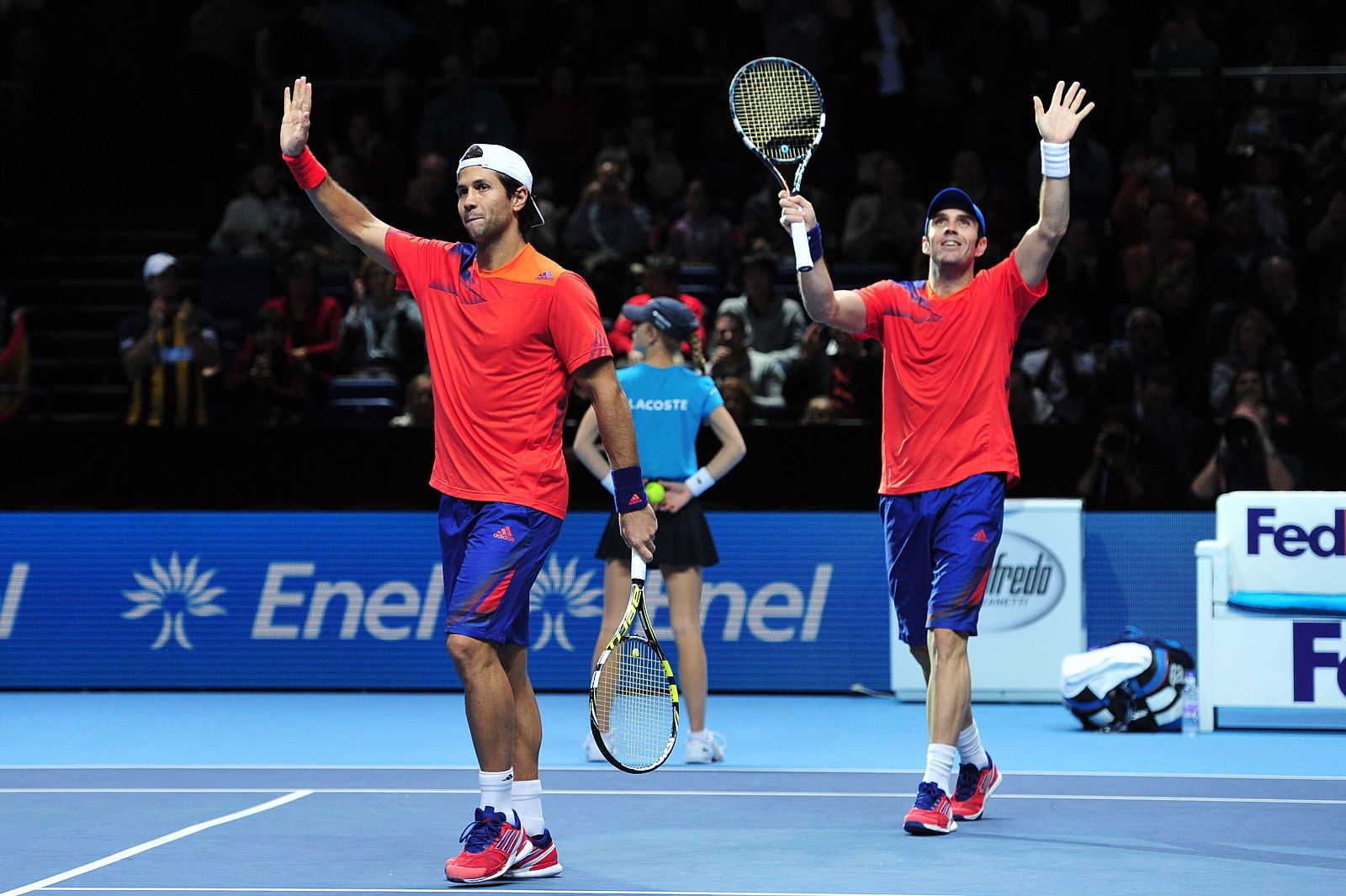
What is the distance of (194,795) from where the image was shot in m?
7.17

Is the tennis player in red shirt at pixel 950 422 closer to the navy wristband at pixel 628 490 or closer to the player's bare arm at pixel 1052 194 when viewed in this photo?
the player's bare arm at pixel 1052 194

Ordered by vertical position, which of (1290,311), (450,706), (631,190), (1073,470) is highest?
(631,190)

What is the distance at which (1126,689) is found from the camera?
30.0 feet

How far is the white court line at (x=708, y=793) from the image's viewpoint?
23.2 feet

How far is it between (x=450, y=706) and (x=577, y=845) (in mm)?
4073

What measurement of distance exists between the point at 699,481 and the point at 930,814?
2.49 m

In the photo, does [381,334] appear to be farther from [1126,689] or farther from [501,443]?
[501,443]

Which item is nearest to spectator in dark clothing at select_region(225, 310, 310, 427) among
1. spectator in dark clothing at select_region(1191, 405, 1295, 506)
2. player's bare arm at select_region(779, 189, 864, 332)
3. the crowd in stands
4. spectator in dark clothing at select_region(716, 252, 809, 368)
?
the crowd in stands

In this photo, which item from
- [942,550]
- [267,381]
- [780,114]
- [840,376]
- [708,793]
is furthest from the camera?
[267,381]

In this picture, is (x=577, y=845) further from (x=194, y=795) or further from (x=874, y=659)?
(x=874, y=659)

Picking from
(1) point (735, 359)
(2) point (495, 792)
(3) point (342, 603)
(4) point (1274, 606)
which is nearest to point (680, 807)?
(2) point (495, 792)

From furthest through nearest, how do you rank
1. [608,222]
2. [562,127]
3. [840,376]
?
[562,127], [608,222], [840,376]

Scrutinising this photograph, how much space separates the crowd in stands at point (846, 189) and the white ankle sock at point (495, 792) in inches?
218

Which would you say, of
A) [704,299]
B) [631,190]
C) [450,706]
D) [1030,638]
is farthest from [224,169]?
[1030,638]
